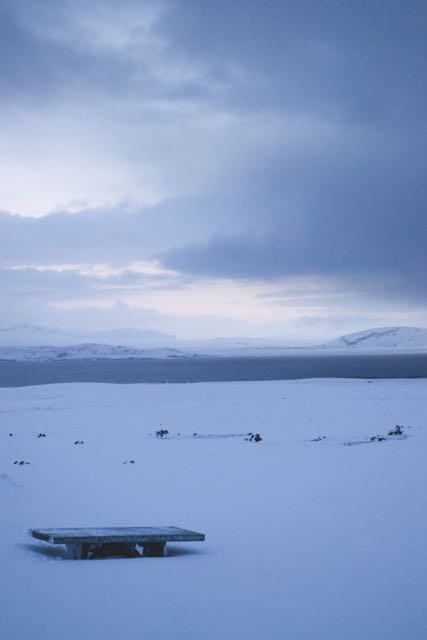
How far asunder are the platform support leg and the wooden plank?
0.08 meters

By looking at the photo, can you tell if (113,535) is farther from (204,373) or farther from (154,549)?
(204,373)

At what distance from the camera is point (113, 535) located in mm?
6613

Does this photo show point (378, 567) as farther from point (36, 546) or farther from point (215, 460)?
point (215, 460)

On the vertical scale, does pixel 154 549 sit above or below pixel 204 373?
above

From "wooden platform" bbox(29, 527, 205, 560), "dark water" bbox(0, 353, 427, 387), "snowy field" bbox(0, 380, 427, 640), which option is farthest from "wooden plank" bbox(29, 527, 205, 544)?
"dark water" bbox(0, 353, 427, 387)

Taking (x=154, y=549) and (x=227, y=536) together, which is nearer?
(x=154, y=549)

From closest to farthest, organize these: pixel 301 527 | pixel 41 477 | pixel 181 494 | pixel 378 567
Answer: pixel 378 567 → pixel 301 527 → pixel 181 494 → pixel 41 477

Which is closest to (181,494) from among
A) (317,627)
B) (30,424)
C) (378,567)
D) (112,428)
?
(378,567)

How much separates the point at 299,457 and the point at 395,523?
19.2 feet

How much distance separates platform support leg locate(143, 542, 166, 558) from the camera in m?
6.90

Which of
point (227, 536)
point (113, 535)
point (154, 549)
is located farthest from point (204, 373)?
point (113, 535)

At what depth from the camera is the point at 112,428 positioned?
2139 cm

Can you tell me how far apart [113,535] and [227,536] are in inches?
69.4

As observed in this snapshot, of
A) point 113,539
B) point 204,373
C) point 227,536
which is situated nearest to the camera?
point 113,539
